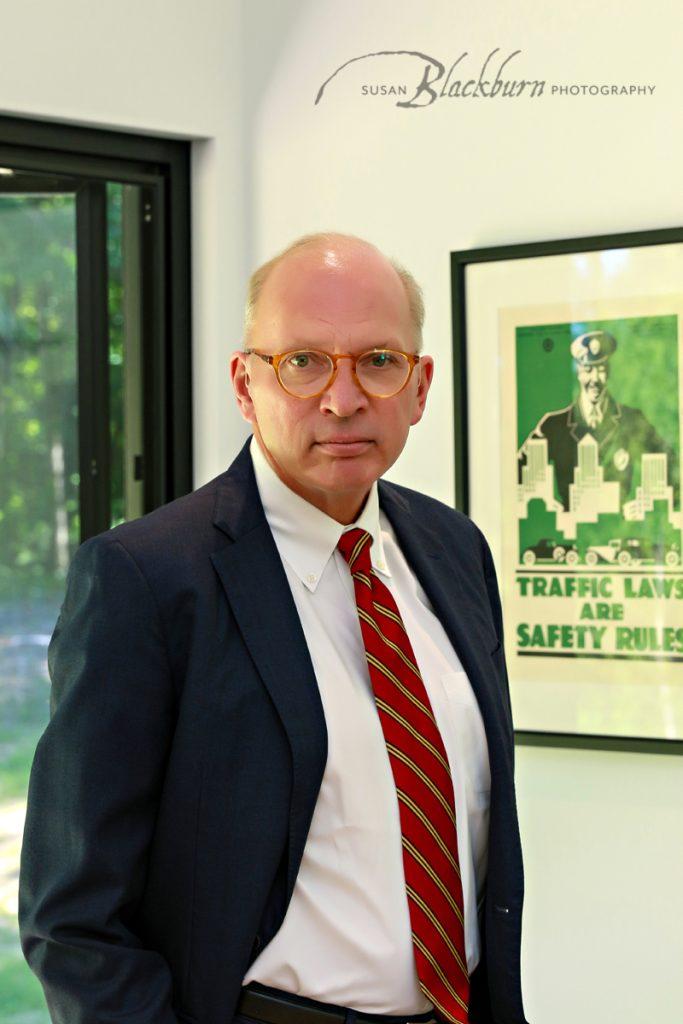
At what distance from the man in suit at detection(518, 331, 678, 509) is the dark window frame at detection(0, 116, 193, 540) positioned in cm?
79

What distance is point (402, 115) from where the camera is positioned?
2480mm

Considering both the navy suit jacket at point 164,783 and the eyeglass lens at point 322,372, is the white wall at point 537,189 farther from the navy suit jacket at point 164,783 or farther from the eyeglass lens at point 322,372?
the navy suit jacket at point 164,783

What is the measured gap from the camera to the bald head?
1450 mm

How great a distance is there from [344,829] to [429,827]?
0.11 metres

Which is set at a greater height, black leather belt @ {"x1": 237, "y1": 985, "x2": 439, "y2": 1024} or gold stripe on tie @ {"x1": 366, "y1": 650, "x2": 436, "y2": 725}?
gold stripe on tie @ {"x1": 366, "y1": 650, "x2": 436, "y2": 725}

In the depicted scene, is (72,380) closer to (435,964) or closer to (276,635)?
(276,635)

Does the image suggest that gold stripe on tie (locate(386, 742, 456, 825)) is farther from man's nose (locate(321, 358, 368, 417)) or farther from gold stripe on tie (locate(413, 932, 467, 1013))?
man's nose (locate(321, 358, 368, 417))

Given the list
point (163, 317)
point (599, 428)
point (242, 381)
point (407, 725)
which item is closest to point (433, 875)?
point (407, 725)

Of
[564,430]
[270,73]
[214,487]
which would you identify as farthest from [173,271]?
[214,487]

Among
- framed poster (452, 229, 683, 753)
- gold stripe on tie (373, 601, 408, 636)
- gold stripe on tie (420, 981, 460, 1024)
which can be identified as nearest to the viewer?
gold stripe on tie (420, 981, 460, 1024)

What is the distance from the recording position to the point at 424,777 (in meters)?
1.43

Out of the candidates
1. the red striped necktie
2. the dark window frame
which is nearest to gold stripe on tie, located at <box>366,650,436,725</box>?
the red striped necktie

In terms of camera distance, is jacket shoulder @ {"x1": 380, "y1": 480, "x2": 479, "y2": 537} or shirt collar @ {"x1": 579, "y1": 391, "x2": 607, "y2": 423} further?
shirt collar @ {"x1": 579, "y1": 391, "x2": 607, "y2": 423}

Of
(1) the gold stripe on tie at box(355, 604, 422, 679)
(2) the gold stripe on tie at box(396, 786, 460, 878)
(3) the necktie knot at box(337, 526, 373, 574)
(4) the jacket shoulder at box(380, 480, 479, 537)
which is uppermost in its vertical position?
(4) the jacket shoulder at box(380, 480, 479, 537)
